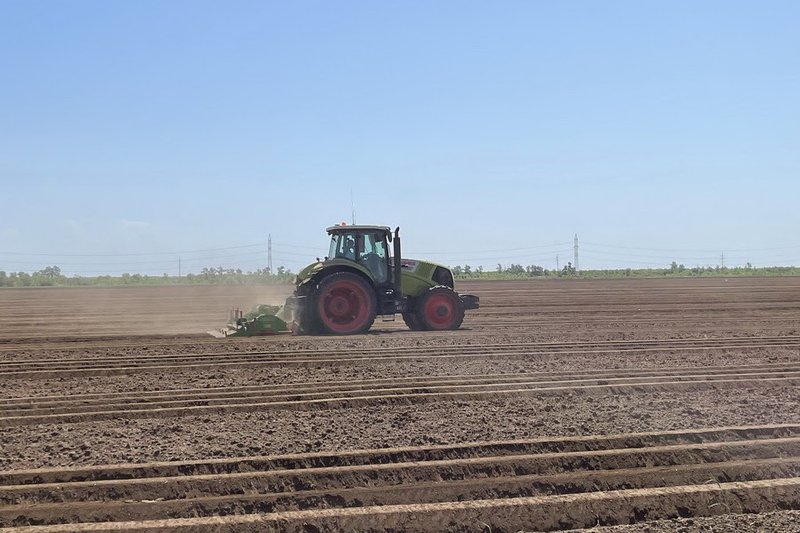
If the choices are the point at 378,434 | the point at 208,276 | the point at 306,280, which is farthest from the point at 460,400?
the point at 208,276

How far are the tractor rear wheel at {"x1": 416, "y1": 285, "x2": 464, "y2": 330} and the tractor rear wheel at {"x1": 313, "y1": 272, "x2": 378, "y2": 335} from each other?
1.10 m

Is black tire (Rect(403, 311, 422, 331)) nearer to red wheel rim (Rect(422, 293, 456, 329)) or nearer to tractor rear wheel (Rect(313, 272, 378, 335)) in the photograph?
red wheel rim (Rect(422, 293, 456, 329))

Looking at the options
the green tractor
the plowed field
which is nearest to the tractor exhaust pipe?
the green tractor

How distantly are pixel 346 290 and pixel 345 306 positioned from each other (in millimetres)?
298

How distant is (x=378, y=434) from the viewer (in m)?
7.47

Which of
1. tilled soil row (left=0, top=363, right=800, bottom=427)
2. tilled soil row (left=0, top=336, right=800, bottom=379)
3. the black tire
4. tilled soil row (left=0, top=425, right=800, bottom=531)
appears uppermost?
the black tire

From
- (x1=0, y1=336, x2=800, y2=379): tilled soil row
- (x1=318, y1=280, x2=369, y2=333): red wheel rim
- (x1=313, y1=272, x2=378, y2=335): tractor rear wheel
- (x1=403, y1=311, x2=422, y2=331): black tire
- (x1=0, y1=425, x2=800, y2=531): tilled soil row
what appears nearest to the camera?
(x1=0, y1=425, x2=800, y2=531): tilled soil row

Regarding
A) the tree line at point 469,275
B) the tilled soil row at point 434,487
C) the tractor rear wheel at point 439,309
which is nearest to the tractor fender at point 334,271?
the tractor rear wheel at point 439,309

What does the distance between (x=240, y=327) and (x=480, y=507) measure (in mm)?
11581

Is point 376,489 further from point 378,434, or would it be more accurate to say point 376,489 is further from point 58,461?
point 58,461

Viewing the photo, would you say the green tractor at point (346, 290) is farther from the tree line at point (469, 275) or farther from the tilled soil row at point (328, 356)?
the tree line at point (469, 275)

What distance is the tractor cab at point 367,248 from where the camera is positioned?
16.0 m

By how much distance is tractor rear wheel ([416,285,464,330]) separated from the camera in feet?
55.4

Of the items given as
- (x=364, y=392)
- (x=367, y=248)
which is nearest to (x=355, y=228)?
(x=367, y=248)
